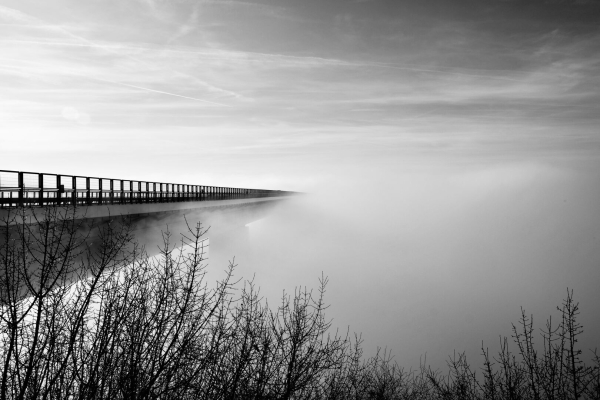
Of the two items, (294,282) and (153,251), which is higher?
(153,251)

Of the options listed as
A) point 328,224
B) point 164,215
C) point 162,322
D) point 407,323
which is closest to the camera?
point 162,322

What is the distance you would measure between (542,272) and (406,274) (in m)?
55.4

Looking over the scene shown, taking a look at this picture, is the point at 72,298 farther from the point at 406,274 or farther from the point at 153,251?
the point at 406,274

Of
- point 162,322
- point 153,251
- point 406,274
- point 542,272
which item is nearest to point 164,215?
point 153,251

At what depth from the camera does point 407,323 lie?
94.2 m

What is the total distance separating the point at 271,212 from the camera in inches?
3750

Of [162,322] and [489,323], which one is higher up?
[162,322]

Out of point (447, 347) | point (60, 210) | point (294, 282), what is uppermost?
point (60, 210)

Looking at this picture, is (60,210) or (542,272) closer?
(60,210)

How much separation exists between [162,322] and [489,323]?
98.0 m

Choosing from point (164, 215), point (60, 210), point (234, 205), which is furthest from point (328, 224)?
point (60, 210)

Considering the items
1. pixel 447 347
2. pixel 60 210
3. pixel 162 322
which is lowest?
pixel 447 347

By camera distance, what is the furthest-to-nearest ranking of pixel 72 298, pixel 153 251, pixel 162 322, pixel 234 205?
pixel 234 205, pixel 153 251, pixel 72 298, pixel 162 322

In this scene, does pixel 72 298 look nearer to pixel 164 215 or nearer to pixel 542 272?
pixel 164 215
